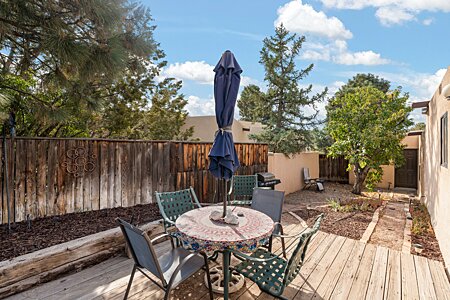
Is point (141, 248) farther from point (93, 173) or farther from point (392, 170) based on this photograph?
point (392, 170)

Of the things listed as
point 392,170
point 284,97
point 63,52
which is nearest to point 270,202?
point 63,52

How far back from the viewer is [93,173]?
4277mm

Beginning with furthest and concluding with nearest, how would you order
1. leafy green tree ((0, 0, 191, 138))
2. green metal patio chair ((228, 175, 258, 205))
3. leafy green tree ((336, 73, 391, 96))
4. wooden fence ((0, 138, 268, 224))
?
leafy green tree ((336, 73, 391, 96))
green metal patio chair ((228, 175, 258, 205))
wooden fence ((0, 138, 268, 224))
leafy green tree ((0, 0, 191, 138))

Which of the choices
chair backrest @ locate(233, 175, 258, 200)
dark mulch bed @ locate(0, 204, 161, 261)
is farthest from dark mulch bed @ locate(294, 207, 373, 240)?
dark mulch bed @ locate(0, 204, 161, 261)

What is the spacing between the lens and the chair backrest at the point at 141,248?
192cm

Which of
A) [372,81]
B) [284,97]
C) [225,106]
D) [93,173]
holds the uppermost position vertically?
[372,81]

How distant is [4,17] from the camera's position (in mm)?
2785

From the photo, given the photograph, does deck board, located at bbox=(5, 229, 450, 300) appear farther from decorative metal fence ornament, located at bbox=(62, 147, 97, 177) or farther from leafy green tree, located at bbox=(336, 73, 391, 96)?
leafy green tree, located at bbox=(336, 73, 391, 96)

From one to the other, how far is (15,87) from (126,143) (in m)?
1.84

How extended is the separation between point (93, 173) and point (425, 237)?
6.17 m

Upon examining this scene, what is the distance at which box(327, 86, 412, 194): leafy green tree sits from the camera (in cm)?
819

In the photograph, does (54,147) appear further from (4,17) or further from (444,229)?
(444,229)

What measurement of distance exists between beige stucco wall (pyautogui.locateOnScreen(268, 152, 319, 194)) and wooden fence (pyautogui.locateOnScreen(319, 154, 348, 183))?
3.27 feet

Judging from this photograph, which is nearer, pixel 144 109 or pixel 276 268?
pixel 276 268
